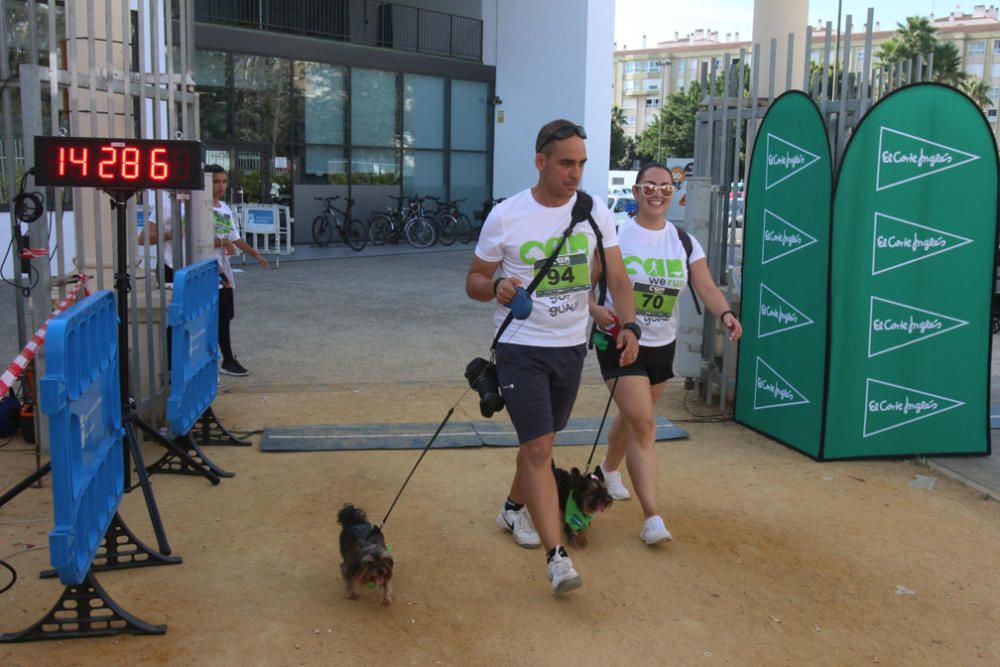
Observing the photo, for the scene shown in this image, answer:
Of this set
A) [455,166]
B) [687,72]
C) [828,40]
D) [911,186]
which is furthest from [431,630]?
[687,72]

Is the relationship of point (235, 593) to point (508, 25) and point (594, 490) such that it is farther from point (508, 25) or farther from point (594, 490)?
point (508, 25)

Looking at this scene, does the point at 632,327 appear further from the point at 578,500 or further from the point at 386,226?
the point at 386,226

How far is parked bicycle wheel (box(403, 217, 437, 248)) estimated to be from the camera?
70.2ft

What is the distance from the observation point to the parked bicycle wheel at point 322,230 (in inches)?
811

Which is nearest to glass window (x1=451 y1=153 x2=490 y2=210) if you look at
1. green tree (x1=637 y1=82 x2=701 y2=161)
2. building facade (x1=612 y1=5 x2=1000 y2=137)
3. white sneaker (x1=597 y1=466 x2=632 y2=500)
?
white sneaker (x1=597 y1=466 x2=632 y2=500)

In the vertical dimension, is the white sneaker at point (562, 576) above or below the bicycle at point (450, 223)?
below

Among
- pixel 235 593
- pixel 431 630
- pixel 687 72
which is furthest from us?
pixel 687 72

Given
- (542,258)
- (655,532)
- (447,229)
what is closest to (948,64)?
(447,229)

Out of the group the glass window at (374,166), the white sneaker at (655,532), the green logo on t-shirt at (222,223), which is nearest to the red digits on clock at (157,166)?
the white sneaker at (655,532)

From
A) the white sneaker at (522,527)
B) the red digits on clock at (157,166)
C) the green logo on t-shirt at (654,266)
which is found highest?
the red digits on clock at (157,166)

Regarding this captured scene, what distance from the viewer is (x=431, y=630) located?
3707 mm

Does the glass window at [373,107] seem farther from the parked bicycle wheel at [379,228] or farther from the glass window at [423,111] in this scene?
the parked bicycle wheel at [379,228]

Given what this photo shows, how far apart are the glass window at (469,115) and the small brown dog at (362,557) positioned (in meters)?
20.7

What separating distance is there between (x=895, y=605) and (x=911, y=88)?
3.08 m
